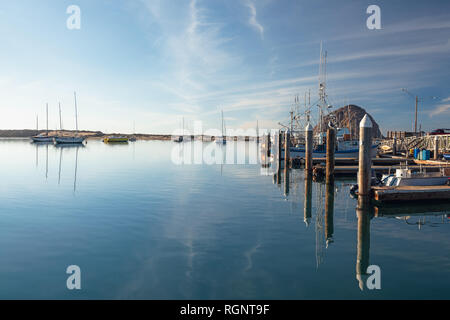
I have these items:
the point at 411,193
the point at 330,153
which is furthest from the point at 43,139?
the point at 411,193

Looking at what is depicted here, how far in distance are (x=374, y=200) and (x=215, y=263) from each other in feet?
51.2

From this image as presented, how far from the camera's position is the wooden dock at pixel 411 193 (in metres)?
21.7

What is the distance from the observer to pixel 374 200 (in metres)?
22.7

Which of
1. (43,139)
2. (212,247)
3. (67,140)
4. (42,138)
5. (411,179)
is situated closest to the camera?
(212,247)

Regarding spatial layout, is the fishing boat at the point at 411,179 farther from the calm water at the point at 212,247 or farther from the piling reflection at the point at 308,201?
the piling reflection at the point at 308,201

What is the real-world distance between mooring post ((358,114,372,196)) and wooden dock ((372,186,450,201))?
0.87 meters

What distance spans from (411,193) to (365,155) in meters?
4.73

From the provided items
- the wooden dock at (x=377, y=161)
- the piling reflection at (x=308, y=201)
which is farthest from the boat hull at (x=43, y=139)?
the piling reflection at (x=308, y=201)

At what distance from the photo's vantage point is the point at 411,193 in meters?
22.2

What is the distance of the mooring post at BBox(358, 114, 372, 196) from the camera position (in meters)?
21.1

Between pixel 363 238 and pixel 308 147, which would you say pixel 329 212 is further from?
pixel 308 147

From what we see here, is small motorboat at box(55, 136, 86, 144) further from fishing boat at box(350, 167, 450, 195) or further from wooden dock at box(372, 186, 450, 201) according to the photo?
wooden dock at box(372, 186, 450, 201)
